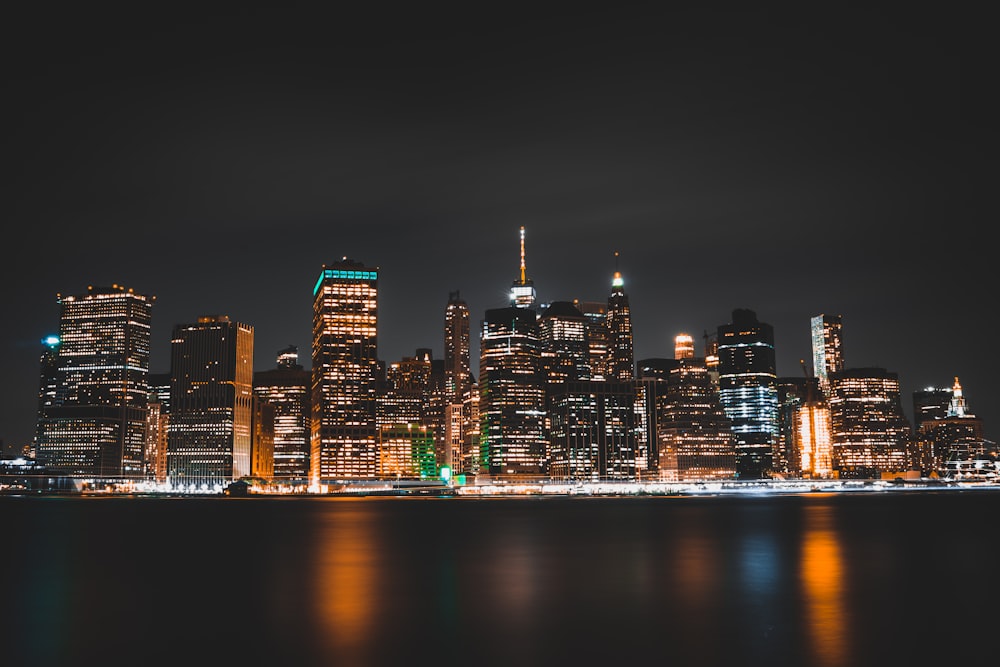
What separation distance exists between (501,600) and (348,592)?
8918mm

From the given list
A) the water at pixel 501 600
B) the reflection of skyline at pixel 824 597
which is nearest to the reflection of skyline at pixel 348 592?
the water at pixel 501 600

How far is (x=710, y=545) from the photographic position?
282 feet

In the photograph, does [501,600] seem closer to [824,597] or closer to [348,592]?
[348,592]

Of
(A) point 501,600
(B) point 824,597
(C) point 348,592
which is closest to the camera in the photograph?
(A) point 501,600

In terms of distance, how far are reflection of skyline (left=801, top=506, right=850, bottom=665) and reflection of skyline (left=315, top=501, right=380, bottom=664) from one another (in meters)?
16.5

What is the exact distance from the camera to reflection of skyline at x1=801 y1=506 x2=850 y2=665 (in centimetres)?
3403

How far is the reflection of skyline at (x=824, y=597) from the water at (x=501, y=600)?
0.57ft

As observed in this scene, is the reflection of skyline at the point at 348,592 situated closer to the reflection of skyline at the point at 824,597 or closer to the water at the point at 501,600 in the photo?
the water at the point at 501,600

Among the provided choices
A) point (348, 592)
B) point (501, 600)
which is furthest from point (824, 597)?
point (348, 592)

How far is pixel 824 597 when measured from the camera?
4822cm

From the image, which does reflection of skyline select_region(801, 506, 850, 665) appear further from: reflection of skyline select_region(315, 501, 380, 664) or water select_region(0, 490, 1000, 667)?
reflection of skyline select_region(315, 501, 380, 664)

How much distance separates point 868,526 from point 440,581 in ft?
248

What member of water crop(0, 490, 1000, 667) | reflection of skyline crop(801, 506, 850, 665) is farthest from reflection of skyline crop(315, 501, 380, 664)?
reflection of skyline crop(801, 506, 850, 665)

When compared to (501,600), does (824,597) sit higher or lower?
lower
